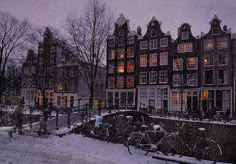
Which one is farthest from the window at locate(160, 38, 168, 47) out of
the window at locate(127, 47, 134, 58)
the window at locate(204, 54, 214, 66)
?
the window at locate(204, 54, 214, 66)

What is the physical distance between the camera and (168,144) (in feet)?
24.5

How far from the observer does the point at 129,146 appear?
8.30 m

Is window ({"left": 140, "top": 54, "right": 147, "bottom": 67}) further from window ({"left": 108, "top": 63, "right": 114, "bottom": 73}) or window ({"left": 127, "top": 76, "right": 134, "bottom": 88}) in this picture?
window ({"left": 108, "top": 63, "right": 114, "bottom": 73})

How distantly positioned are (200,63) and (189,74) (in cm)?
165

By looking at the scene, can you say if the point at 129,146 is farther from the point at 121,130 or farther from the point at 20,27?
the point at 20,27

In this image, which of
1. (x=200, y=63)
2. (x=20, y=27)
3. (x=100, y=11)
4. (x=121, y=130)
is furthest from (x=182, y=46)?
(x=121, y=130)

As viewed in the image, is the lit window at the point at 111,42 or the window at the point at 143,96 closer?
the window at the point at 143,96

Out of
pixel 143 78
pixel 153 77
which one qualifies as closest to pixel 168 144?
pixel 153 77

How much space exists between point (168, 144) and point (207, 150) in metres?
1.08

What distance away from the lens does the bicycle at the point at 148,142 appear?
293 inches

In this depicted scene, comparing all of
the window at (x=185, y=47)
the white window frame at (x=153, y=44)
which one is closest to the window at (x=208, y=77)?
the window at (x=185, y=47)

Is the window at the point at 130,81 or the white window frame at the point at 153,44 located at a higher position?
the white window frame at the point at 153,44

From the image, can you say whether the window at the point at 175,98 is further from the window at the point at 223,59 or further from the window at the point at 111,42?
the window at the point at 111,42

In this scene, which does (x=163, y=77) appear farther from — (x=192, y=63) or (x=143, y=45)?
(x=143, y=45)
